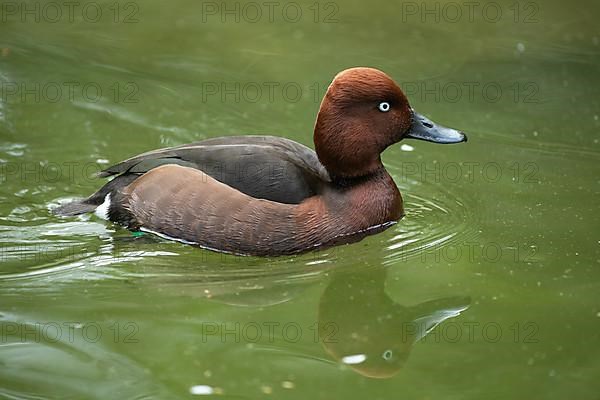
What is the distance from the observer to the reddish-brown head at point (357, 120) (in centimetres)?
674

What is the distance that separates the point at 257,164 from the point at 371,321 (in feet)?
4.57

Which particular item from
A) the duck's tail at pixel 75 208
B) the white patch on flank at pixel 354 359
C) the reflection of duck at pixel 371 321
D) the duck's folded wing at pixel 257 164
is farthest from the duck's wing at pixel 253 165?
the white patch on flank at pixel 354 359

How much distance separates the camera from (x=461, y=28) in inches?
421

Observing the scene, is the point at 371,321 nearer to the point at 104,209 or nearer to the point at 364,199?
the point at 364,199

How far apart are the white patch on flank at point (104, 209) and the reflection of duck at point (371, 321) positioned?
1.79 m

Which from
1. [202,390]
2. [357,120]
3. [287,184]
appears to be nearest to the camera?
[202,390]

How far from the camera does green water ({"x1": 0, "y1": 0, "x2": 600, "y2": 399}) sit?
17.3 feet

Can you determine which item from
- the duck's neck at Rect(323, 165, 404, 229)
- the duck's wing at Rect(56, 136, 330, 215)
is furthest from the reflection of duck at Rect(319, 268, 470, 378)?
the duck's wing at Rect(56, 136, 330, 215)

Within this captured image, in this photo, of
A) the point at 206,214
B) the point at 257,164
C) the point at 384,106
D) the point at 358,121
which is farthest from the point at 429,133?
the point at 206,214

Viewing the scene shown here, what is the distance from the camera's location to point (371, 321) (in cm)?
586

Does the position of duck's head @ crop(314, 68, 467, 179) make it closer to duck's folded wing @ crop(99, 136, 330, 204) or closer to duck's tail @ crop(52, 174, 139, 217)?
duck's folded wing @ crop(99, 136, 330, 204)

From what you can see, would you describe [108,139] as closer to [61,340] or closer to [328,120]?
[328,120]

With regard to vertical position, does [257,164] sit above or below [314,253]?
above

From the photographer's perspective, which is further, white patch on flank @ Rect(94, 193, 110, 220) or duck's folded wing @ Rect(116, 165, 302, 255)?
white patch on flank @ Rect(94, 193, 110, 220)
